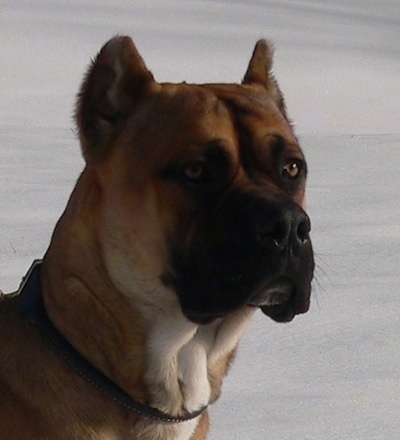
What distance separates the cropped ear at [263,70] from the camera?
3.39m

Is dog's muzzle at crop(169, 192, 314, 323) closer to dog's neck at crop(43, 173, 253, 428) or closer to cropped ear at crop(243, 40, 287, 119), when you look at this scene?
dog's neck at crop(43, 173, 253, 428)

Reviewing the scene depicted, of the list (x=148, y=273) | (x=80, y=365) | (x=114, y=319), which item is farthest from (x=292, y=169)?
(x=80, y=365)

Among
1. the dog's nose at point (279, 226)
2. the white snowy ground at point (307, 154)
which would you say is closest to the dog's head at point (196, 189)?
the dog's nose at point (279, 226)

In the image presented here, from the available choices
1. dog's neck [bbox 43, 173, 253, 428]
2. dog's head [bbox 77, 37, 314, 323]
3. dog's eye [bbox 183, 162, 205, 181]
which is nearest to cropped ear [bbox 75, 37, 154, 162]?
dog's head [bbox 77, 37, 314, 323]

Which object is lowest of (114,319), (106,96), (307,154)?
(307,154)

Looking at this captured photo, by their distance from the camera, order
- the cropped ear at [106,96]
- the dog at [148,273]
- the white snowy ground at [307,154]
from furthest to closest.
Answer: the white snowy ground at [307,154]
the cropped ear at [106,96]
the dog at [148,273]

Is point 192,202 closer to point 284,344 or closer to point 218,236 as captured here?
point 218,236

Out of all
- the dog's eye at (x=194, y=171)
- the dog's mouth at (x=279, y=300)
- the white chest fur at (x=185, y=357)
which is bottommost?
the white chest fur at (x=185, y=357)

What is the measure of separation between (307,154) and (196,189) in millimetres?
5646

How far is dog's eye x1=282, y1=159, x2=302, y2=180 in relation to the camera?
304 centimetres

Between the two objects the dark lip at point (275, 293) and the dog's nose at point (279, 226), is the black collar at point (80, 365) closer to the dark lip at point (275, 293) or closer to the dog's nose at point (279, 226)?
the dark lip at point (275, 293)

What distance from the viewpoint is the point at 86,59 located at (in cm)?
1217

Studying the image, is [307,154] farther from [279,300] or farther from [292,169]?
[279,300]

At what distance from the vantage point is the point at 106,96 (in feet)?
9.99
